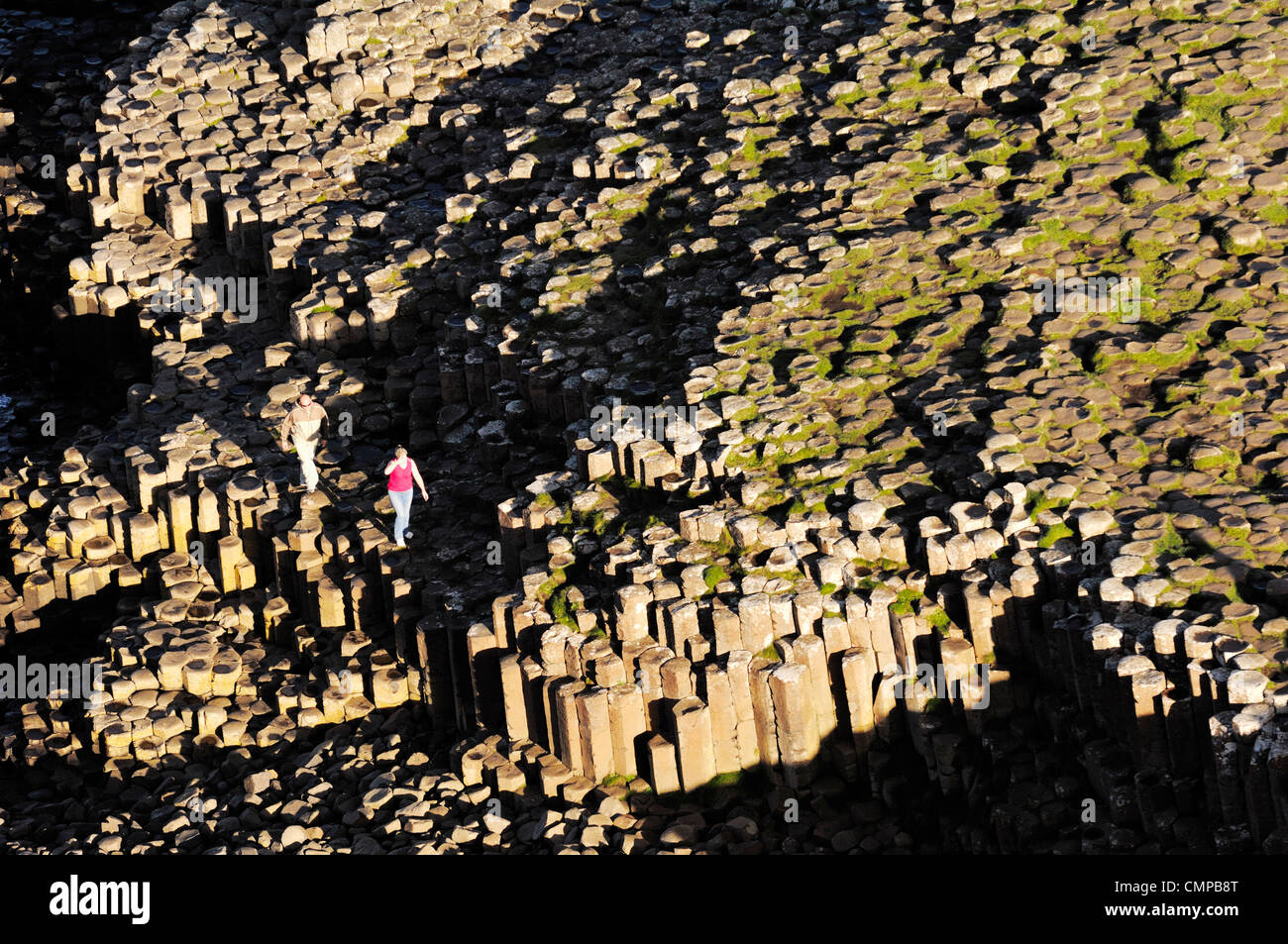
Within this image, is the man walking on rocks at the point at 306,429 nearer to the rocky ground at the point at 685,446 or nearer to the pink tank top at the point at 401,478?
the rocky ground at the point at 685,446

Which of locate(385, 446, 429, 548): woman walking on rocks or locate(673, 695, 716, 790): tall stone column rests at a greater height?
locate(385, 446, 429, 548): woman walking on rocks

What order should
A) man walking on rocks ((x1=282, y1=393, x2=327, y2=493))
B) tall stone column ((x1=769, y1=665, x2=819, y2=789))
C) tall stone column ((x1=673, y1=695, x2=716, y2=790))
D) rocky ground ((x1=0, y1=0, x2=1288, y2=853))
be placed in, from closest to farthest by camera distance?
rocky ground ((x1=0, y1=0, x2=1288, y2=853))
tall stone column ((x1=769, y1=665, x2=819, y2=789))
tall stone column ((x1=673, y1=695, x2=716, y2=790))
man walking on rocks ((x1=282, y1=393, x2=327, y2=493))

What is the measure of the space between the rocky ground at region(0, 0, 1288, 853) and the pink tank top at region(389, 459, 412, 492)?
0.95 metres

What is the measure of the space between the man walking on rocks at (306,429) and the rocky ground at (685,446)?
0.52 meters

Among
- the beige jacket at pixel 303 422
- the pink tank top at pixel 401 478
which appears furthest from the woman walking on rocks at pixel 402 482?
the beige jacket at pixel 303 422

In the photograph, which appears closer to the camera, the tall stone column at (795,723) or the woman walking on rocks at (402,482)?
the tall stone column at (795,723)

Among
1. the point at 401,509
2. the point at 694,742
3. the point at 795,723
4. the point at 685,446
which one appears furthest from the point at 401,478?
the point at 795,723

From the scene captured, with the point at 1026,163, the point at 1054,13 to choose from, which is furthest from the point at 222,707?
the point at 1054,13

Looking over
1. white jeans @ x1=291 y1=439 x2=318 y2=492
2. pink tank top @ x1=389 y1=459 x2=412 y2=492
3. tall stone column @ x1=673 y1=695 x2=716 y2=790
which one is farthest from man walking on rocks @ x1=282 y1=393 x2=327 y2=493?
tall stone column @ x1=673 y1=695 x2=716 y2=790

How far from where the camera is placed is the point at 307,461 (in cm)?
2439

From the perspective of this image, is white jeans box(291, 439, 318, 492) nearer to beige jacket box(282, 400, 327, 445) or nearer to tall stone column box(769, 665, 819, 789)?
beige jacket box(282, 400, 327, 445)

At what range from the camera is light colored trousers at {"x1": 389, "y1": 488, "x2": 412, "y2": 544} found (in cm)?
2305

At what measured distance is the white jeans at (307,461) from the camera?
24.2 metres
